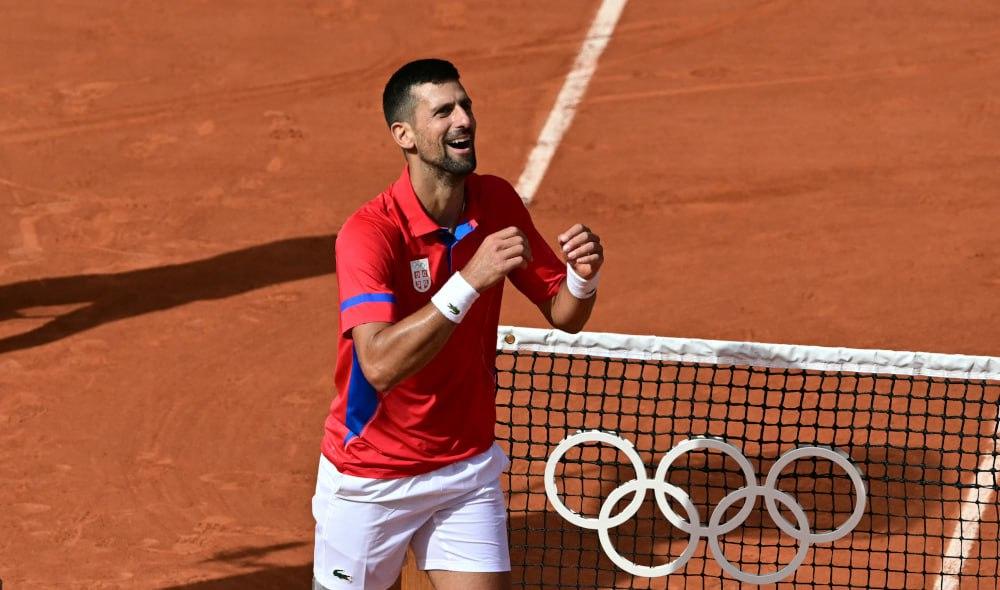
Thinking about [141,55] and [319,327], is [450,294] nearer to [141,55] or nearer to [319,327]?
[319,327]

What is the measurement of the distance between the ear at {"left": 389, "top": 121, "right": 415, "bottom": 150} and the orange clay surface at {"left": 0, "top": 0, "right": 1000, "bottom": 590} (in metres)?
3.81

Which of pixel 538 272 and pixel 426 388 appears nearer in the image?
pixel 426 388

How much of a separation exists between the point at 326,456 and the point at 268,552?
3.24 m

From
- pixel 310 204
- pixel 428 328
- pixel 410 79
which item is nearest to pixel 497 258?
pixel 428 328

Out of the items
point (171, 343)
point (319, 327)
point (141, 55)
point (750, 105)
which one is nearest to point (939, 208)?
point (750, 105)

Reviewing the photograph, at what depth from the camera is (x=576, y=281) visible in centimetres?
604

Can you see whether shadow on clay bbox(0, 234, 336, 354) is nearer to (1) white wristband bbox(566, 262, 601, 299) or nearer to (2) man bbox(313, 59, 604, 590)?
(2) man bbox(313, 59, 604, 590)

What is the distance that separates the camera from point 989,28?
53.1 ft

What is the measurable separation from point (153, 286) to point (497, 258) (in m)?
7.38

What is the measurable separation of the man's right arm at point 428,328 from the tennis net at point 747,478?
76.7 inches

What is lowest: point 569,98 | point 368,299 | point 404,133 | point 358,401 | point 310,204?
point 358,401

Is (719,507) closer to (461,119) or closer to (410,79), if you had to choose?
(461,119)

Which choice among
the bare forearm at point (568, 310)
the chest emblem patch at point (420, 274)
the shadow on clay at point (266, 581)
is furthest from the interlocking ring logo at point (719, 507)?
the shadow on clay at point (266, 581)

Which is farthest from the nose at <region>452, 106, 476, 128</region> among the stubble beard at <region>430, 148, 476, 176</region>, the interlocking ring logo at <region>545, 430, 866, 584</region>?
the interlocking ring logo at <region>545, 430, 866, 584</region>
